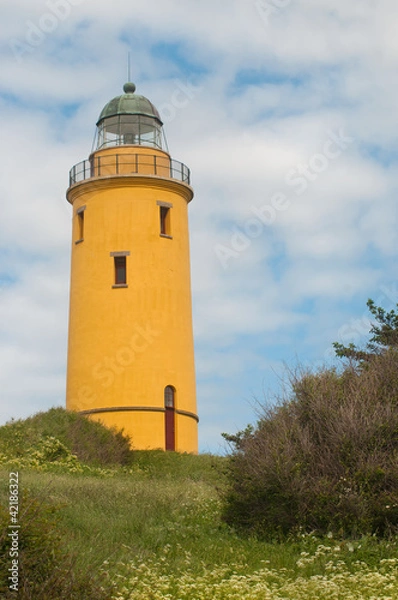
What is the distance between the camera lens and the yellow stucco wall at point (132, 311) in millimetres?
29031

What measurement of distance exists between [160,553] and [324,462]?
2.99m

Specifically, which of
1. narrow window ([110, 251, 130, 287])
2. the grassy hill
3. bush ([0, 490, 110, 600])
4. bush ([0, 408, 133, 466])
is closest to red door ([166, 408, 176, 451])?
bush ([0, 408, 133, 466])

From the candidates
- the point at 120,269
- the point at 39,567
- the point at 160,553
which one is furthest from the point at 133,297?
the point at 39,567

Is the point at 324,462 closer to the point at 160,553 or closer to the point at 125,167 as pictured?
the point at 160,553

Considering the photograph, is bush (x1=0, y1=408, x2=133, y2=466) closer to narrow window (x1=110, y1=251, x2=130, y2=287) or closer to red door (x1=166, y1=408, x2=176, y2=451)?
red door (x1=166, y1=408, x2=176, y2=451)

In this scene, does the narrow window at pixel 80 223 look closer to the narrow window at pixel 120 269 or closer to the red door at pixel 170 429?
the narrow window at pixel 120 269

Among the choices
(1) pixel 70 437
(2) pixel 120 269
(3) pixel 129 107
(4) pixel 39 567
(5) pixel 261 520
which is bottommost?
(4) pixel 39 567

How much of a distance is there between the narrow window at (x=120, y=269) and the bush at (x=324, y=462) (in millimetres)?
15291

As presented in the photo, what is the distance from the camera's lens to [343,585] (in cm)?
1072

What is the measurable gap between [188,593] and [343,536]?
11.7 ft

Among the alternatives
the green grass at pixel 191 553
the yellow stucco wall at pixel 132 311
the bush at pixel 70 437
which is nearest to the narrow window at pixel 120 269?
Answer: the yellow stucco wall at pixel 132 311

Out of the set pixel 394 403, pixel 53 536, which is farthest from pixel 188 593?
pixel 394 403

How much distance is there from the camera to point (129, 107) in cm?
3219

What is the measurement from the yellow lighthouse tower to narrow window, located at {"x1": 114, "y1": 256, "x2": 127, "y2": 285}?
3 centimetres
